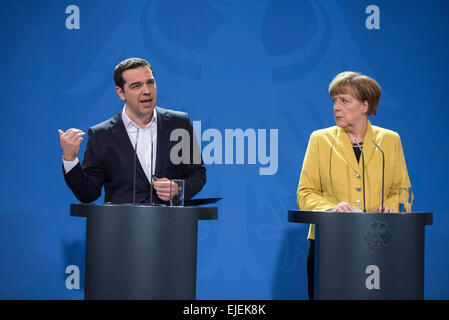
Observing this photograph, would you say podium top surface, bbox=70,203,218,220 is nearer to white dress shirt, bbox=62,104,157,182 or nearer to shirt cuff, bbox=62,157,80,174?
shirt cuff, bbox=62,157,80,174

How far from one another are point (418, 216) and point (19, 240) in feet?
9.61

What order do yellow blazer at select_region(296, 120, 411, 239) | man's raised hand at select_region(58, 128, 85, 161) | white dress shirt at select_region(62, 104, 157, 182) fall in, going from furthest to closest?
white dress shirt at select_region(62, 104, 157, 182)
yellow blazer at select_region(296, 120, 411, 239)
man's raised hand at select_region(58, 128, 85, 161)

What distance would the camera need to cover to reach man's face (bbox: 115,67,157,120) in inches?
119

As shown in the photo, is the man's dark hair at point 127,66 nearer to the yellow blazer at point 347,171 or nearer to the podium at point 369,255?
the yellow blazer at point 347,171

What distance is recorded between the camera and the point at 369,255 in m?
2.40

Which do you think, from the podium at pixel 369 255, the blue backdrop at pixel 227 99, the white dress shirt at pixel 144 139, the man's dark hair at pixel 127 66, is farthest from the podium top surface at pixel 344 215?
the blue backdrop at pixel 227 99

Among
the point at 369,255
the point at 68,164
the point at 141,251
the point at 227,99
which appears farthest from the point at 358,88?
the point at 68,164

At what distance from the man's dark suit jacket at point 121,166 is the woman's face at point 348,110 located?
2.78ft

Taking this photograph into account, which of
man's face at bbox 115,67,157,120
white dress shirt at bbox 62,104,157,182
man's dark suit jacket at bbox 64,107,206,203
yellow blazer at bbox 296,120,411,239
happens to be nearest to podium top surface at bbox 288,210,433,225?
yellow blazer at bbox 296,120,411,239

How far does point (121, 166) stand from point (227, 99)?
136 cm

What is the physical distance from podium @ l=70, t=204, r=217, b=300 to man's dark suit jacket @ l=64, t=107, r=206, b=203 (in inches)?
20.0

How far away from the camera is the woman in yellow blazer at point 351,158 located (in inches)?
113

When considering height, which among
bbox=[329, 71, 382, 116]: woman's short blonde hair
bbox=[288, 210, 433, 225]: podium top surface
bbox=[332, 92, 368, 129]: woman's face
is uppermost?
bbox=[329, 71, 382, 116]: woman's short blonde hair

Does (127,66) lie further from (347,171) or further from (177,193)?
(347,171)
